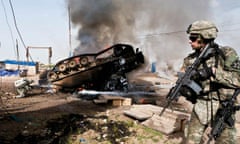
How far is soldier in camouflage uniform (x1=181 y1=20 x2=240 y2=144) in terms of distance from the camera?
2.95 m

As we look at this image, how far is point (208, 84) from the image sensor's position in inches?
121

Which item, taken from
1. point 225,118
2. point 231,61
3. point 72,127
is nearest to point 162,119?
point 72,127

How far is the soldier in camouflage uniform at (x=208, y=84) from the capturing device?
2.95 m

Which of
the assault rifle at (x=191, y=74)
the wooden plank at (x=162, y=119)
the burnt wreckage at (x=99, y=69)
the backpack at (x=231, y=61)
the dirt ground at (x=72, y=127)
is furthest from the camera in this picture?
the burnt wreckage at (x=99, y=69)

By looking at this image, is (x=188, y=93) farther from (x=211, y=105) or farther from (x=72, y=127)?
(x=72, y=127)

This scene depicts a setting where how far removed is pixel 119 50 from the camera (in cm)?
948

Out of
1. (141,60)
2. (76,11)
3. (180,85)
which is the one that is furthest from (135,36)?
(180,85)

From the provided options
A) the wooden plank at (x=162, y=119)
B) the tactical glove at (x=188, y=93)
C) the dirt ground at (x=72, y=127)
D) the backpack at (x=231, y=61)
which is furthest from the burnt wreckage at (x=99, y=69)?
the backpack at (x=231, y=61)

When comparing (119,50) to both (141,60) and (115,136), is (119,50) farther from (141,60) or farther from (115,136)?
(115,136)

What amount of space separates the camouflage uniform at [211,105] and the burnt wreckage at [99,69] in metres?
Answer: 6.36

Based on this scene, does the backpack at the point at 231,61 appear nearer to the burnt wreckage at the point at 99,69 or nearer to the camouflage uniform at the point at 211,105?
the camouflage uniform at the point at 211,105

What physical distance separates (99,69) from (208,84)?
21.8 feet

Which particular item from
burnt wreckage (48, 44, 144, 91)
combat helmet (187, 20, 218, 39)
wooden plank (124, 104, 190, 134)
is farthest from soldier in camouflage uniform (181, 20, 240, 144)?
burnt wreckage (48, 44, 144, 91)

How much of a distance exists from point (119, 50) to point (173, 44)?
26.7 ft
